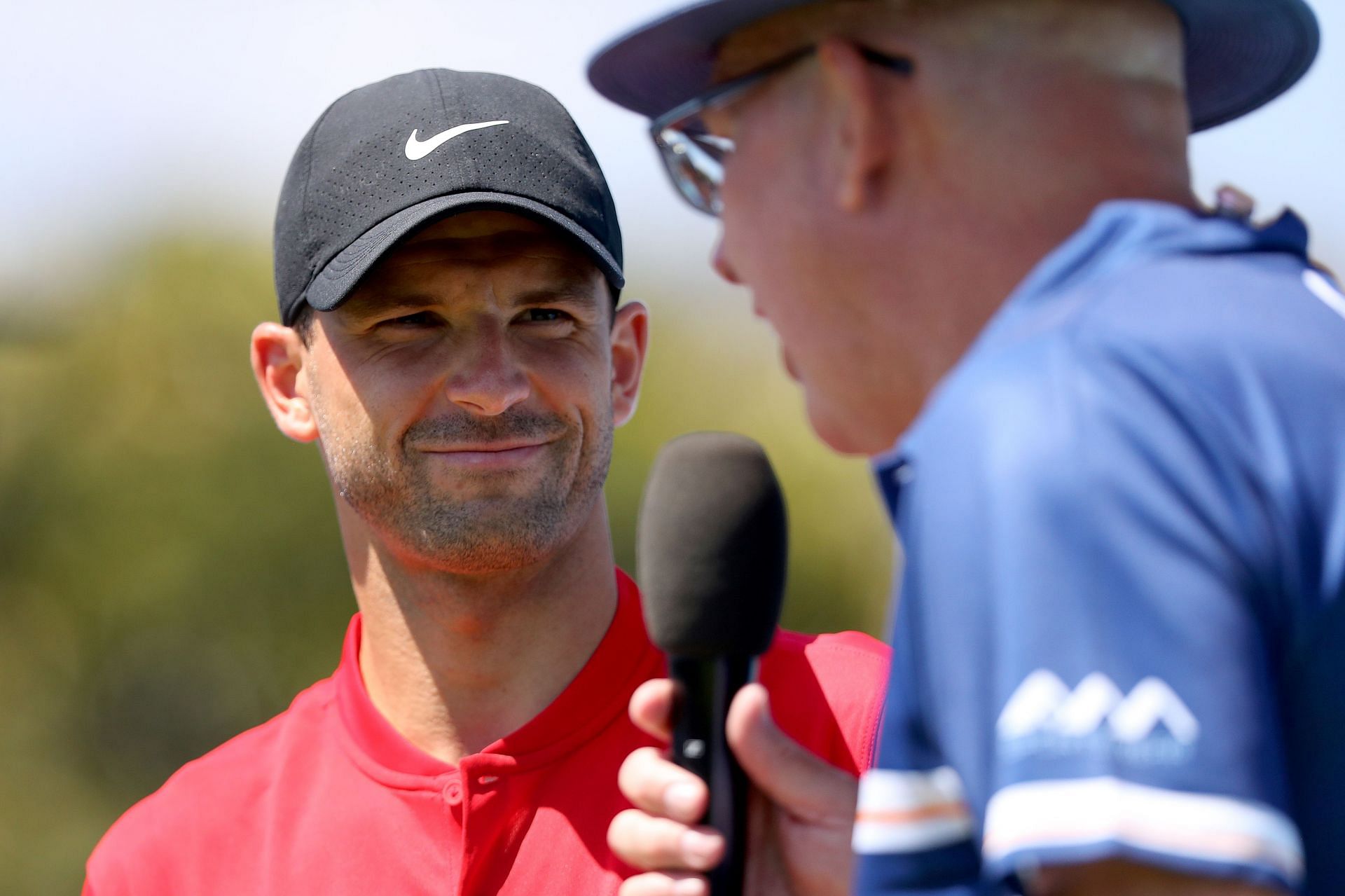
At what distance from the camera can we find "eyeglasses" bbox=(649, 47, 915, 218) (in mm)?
1756

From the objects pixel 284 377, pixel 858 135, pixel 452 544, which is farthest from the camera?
pixel 284 377

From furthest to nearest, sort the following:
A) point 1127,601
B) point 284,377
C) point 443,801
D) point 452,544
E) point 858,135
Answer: point 284,377
point 452,544
point 443,801
point 858,135
point 1127,601

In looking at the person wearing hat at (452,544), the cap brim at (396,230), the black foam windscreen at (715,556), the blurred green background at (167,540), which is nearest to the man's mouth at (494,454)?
the person wearing hat at (452,544)

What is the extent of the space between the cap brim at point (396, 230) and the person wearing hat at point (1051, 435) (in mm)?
1422

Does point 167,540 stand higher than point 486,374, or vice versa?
point 486,374

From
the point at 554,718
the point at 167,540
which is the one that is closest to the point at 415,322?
the point at 554,718

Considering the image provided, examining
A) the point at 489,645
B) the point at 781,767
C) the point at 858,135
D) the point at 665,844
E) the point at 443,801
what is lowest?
the point at 443,801

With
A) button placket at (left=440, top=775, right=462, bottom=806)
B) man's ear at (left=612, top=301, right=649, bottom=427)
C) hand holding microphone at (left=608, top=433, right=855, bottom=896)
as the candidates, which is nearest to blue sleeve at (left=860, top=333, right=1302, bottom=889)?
hand holding microphone at (left=608, top=433, right=855, bottom=896)

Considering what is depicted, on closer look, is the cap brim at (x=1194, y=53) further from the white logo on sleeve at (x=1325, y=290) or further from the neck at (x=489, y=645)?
the neck at (x=489, y=645)

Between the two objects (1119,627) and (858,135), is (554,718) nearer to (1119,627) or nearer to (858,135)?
(858,135)

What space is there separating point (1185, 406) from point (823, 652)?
2078mm

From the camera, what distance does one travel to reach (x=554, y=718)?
312 centimetres

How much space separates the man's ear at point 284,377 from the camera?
3.58 meters

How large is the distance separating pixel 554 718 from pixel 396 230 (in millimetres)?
1053
